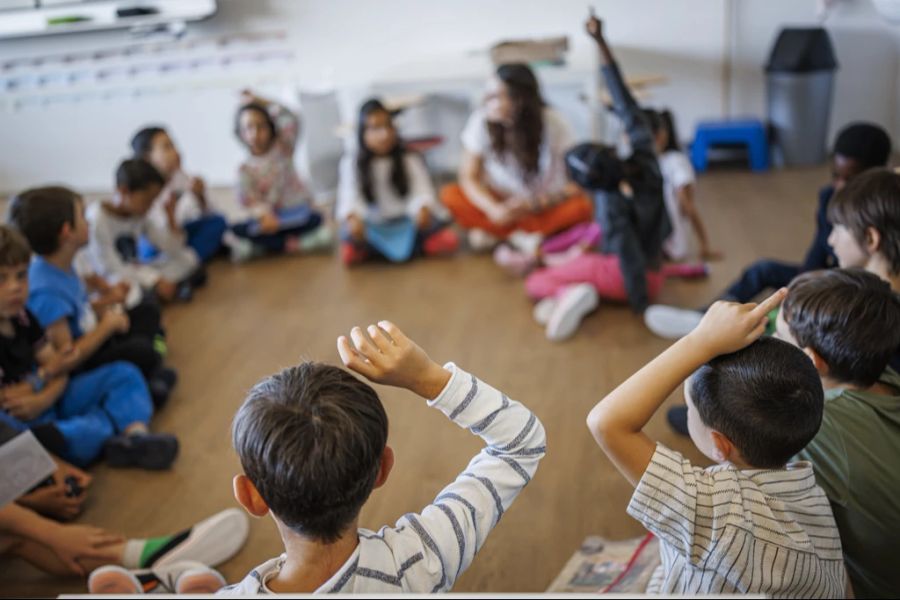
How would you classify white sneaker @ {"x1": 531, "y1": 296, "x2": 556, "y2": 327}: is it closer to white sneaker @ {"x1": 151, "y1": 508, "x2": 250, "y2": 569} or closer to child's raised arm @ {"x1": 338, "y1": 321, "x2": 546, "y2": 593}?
white sneaker @ {"x1": 151, "y1": 508, "x2": 250, "y2": 569}

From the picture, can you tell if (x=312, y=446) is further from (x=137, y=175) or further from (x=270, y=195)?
(x=270, y=195)

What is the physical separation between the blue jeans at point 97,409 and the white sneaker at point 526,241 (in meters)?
1.51

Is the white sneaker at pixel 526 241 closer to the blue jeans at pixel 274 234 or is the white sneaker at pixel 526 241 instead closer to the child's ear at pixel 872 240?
the blue jeans at pixel 274 234

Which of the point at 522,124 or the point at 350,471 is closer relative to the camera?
the point at 350,471

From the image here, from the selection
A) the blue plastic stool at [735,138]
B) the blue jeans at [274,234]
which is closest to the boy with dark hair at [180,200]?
the blue jeans at [274,234]

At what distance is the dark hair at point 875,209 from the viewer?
1663 millimetres

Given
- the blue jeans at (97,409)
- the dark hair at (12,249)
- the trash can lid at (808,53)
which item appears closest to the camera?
the dark hair at (12,249)

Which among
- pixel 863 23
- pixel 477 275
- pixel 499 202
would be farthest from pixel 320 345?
pixel 863 23

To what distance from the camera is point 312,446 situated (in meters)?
0.89

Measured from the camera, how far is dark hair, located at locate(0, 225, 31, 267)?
1.90 meters

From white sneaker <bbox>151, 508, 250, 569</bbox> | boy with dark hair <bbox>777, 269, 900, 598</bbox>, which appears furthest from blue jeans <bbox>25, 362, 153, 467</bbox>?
boy with dark hair <bbox>777, 269, 900, 598</bbox>

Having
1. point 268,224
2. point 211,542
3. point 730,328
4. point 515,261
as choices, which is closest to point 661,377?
point 730,328

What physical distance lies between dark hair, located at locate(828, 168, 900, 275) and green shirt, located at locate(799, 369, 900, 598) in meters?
0.46

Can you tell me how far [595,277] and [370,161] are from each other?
3.82ft
